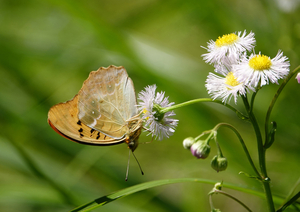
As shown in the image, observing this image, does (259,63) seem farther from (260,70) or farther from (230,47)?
(230,47)

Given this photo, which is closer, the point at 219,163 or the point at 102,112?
the point at 219,163

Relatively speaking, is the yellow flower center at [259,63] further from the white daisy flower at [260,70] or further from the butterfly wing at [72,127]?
the butterfly wing at [72,127]

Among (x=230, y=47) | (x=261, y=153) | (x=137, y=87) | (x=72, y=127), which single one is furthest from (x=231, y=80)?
(x=137, y=87)

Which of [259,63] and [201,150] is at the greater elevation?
[259,63]

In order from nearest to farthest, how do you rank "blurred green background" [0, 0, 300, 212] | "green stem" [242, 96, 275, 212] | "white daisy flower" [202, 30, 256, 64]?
"green stem" [242, 96, 275, 212]
"white daisy flower" [202, 30, 256, 64]
"blurred green background" [0, 0, 300, 212]

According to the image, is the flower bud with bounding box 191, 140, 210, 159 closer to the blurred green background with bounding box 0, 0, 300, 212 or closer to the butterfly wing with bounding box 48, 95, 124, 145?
the butterfly wing with bounding box 48, 95, 124, 145

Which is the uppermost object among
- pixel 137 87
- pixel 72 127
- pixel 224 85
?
pixel 137 87

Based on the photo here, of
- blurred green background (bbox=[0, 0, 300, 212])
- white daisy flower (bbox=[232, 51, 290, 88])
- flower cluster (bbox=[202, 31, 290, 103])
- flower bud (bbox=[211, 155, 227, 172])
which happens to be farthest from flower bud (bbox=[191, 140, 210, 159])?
blurred green background (bbox=[0, 0, 300, 212])
